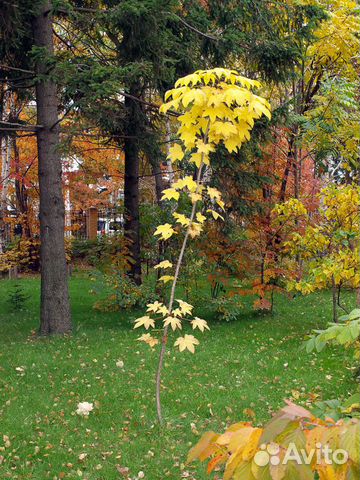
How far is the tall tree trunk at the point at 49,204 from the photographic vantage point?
25.2ft

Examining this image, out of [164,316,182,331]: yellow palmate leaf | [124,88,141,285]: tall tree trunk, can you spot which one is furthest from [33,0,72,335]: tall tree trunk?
[164,316,182,331]: yellow palmate leaf

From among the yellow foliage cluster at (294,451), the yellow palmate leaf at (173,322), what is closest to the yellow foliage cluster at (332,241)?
the yellow palmate leaf at (173,322)

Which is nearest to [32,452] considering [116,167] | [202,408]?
[202,408]

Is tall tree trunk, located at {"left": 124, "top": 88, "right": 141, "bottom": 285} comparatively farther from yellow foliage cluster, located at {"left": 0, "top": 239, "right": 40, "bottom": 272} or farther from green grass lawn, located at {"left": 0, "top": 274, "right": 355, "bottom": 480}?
yellow foliage cluster, located at {"left": 0, "top": 239, "right": 40, "bottom": 272}

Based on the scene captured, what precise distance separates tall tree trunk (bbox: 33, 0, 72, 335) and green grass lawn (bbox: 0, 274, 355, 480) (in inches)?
18.6

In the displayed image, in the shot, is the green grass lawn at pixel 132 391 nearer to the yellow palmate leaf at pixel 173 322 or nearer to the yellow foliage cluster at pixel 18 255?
the yellow palmate leaf at pixel 173 322

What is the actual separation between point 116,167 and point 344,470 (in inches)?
631

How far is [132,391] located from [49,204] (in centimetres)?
354

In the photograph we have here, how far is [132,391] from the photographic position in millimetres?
5230

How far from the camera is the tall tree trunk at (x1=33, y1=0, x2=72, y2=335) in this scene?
7688mm

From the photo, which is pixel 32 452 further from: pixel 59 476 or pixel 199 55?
pixel 199 55

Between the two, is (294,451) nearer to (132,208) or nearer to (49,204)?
(49,204)

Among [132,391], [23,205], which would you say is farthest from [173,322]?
[23,205]

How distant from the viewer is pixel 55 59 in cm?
679
